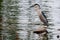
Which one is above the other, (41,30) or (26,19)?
(26,19)

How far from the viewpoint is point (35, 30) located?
136 inches

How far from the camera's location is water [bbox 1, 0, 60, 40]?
134 inches

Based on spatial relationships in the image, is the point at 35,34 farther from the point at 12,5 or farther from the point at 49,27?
the point at 12,5

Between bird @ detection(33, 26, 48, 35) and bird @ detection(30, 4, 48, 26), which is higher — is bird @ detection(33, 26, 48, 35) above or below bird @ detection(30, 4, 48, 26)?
below

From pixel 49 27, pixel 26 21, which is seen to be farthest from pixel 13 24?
pixel 49 27

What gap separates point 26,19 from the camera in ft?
11.3

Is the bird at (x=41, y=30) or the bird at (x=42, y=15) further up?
the bird at (x=42, y=15)

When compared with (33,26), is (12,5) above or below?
above

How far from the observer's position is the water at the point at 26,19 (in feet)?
11.2

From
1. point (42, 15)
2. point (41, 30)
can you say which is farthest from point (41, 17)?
point (41, 30)

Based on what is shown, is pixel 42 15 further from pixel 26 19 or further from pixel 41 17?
pixel 26 19

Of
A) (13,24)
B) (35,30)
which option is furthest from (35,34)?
(13,24)

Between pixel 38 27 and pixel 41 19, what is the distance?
0.29 ft

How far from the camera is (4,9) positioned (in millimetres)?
3484
